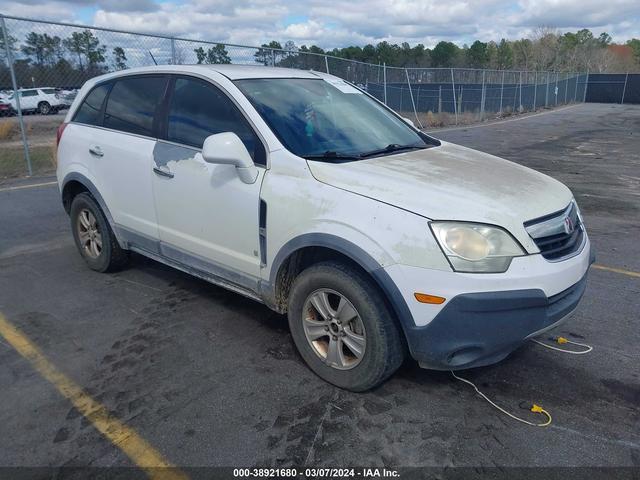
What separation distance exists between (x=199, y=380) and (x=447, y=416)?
146cm

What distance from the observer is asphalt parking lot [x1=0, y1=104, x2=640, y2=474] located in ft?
8.70

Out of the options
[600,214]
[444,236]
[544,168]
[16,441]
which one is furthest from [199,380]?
[544,168]

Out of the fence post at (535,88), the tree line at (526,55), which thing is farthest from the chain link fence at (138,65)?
the tree line at (526,55)

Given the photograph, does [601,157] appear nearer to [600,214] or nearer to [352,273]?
[600,214]

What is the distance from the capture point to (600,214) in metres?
7.44

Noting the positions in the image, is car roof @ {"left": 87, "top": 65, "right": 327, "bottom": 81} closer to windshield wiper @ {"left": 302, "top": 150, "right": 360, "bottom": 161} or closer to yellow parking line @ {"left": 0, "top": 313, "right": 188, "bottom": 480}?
windshield wiper @ {"left": 302, "top": 150, "right": 360, "bottom": 161}

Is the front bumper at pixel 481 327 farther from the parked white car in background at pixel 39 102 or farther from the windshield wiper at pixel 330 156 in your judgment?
the parked white car in background at pixel 39 102

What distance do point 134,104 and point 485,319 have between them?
321cm

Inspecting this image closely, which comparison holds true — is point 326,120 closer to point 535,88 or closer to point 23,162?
point 23,162

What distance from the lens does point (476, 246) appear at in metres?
2.71

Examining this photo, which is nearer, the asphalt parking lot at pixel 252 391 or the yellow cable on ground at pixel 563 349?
the asphalt parking lot at pixel 252 391

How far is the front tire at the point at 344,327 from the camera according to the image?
9.49ft

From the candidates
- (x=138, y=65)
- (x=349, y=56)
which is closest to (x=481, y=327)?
(x=138, y=65)

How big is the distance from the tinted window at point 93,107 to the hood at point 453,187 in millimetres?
2522
